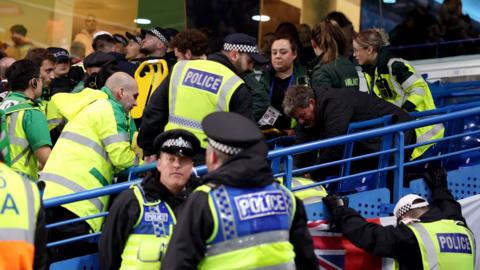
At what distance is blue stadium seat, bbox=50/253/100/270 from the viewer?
7.77 meters

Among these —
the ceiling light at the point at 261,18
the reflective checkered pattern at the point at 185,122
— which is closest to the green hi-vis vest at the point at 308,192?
the reflective checkered pattern at the point at 185,122

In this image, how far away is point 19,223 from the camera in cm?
579

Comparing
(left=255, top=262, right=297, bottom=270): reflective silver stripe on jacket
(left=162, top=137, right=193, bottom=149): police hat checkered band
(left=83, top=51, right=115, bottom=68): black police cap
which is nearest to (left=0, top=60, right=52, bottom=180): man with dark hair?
(left=162, top=137, right=193, bottom=149): police hat checkered band

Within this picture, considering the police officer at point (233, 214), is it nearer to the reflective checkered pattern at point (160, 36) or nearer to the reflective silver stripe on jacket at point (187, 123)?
the reflective silver stripe on jacket at point (187, 123)

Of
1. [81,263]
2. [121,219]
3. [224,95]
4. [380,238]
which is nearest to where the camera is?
[121,219]

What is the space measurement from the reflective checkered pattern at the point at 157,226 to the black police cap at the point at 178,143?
1.25ft

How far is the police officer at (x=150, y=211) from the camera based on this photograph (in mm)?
7211

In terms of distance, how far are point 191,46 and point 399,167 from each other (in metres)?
1.97

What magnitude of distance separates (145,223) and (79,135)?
120 cm

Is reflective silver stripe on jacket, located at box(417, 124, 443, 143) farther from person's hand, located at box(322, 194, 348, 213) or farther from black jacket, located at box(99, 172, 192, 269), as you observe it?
black jacket, located at box(99, 172, 192, 269)

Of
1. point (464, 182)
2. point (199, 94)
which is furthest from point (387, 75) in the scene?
point (199, 94)

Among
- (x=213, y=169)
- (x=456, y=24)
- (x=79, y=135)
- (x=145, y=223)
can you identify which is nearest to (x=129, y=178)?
(x=79, y=135)

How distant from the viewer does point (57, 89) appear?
11.2 metres

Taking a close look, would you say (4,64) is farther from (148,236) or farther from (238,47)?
(148,236)
